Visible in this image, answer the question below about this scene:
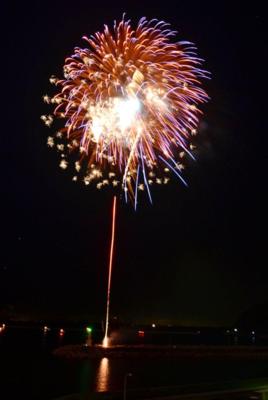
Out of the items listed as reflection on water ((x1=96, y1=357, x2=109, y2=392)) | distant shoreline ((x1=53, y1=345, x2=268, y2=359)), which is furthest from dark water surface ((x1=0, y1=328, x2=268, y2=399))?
distant shoreline ((x1=53, y1=345, x2=268, y2=359))

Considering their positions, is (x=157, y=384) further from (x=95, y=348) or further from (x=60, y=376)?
(x=95, y=348)

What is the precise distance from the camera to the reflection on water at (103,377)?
18.2 m

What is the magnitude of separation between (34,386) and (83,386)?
5.56 feet

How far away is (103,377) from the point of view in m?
21.0

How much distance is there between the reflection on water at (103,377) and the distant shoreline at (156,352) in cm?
321

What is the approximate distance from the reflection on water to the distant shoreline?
321 centimetres

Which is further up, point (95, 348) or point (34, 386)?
point (95, 348)

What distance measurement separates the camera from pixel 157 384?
1897 cm

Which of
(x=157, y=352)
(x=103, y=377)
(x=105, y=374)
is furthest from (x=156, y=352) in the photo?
(x=103, y=377)

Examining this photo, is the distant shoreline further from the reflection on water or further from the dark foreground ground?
the reflection on water

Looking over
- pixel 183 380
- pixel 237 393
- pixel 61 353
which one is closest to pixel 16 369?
pixel 61 353

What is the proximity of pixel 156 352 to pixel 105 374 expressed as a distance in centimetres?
1109

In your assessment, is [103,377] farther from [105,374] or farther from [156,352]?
[156,352]

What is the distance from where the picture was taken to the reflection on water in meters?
18.2
